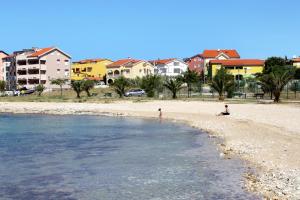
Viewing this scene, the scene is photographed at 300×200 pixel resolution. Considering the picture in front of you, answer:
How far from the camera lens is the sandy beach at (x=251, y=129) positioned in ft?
55.1

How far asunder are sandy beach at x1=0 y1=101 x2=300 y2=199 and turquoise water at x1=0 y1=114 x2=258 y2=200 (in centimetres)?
89

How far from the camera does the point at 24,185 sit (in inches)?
698

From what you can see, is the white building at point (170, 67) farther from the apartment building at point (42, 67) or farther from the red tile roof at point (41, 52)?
the red tile roof at point (41, 52)

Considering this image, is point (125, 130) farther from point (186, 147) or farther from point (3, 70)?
point (3, 70)

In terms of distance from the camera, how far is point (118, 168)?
20.8 m

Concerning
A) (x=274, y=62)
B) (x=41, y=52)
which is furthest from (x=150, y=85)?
(x=41, y=52)

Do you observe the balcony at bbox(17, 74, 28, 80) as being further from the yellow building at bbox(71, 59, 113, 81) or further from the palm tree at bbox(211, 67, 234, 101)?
the palm tree at bbox(211, 67, 234, 101)

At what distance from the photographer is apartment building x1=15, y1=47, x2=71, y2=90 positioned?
12081 cm

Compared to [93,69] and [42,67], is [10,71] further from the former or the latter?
[93,69]

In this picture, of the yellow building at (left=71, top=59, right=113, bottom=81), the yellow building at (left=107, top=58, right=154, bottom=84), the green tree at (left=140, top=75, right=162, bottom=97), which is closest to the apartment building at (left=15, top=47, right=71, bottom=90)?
the yellow building at (left=107, top=58, right=154, bottom=84)

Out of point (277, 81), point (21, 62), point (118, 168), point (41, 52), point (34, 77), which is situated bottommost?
point (118, 168)

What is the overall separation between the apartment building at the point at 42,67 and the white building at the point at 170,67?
2461 cm

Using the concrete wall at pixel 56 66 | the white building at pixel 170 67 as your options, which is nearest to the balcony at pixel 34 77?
the concrete wall at pixel 56 66

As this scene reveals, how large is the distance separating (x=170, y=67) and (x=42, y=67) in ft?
114
